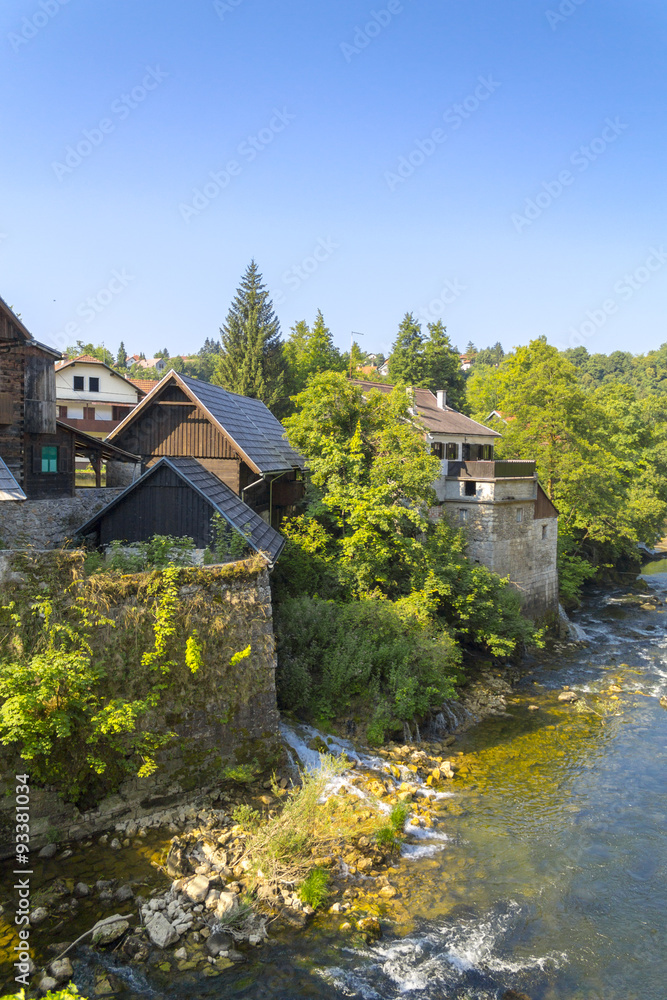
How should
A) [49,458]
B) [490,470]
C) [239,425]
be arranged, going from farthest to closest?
[490,470] < [239,425] < [49,458]

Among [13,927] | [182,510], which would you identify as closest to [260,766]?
[13,927]

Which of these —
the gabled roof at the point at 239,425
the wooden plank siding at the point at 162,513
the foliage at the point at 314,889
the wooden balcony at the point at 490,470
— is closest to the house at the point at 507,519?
the wooden balcony at the point at 490,470

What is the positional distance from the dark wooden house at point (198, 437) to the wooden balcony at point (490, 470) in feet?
23.8

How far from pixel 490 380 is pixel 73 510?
4099 centimetres

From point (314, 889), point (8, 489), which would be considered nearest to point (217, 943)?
point (314, 889)

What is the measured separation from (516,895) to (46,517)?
14275 millimetres

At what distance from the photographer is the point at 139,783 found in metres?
10.1

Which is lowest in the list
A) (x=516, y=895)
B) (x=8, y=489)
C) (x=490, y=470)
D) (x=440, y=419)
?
(x=516, y=895)

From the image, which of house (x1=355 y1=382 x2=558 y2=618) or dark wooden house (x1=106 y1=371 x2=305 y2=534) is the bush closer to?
dark wooden house (x1=106 y1=371 x2=305 y2=534)

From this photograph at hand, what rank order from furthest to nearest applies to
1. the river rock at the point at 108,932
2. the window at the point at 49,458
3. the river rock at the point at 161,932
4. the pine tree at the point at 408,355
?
the pine tree at the point at 408,355
the window at the point at 49,458
the river rock at the point at 161,932
the river rock at the point at 108,932

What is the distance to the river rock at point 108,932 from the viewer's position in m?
7.74

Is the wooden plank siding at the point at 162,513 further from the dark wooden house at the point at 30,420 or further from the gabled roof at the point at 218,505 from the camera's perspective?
the dark wooden house at the point at 30,420

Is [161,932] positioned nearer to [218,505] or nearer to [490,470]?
[218,505]

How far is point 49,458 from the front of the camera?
19.5 m
